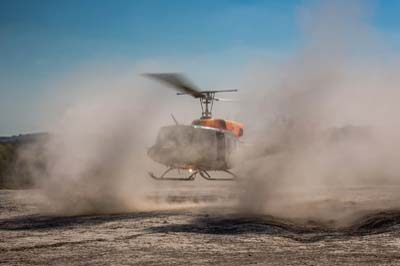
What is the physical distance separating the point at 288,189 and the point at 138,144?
5914mm

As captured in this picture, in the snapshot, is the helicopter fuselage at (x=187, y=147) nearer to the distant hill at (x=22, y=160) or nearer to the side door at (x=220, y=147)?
the side door at (x=220, y=147)

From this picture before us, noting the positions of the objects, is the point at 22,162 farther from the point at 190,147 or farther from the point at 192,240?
the point at 192,240

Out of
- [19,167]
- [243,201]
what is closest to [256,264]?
[243,201]

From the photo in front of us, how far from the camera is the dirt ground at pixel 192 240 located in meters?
9.61

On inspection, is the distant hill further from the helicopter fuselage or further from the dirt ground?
the helicopter fuselage

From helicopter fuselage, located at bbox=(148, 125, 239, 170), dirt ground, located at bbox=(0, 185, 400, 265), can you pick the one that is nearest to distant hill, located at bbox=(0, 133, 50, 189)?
dirt ground, located at bbox=(0, 185, 400, 265)

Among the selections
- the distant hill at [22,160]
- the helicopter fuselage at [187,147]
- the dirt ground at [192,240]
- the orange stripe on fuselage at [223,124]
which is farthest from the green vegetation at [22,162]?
the orange stripe on fuselage at [223,124]

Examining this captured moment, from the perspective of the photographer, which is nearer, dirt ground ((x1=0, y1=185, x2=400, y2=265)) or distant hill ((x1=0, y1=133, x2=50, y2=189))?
dirt ground ((x1=0, y1=185, x2=400, y2=265))

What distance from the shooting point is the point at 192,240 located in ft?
38.4

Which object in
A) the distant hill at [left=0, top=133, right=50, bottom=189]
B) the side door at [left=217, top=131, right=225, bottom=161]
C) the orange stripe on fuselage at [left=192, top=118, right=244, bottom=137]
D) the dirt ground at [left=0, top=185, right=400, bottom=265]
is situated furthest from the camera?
the orange stripe on fuselage at [left=192, top=118, right=244, bottom=137]

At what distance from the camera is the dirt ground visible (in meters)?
9.61

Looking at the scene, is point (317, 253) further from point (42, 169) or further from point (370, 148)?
point (370, 148)

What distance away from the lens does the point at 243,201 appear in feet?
60.5

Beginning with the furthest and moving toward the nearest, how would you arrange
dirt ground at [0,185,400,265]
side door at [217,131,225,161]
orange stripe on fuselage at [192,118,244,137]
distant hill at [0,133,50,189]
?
orange stripe on fuselage at [192,118,244,137]
side door at [217,131,225,161]
distant hill at [0,133,50,189]
dirt ground at [0,185,400,265]
